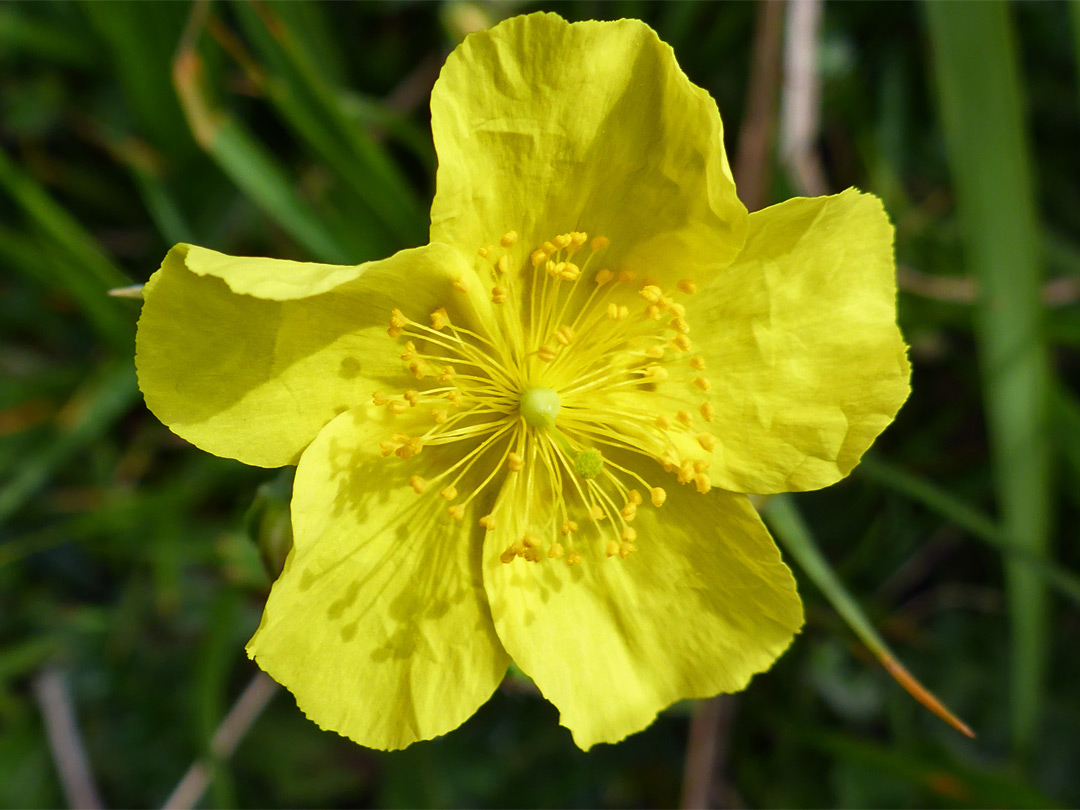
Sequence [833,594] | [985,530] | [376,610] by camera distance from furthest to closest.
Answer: [985,530], [833,594], [376,610]

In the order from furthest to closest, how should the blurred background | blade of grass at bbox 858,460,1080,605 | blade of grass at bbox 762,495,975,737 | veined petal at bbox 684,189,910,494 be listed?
the blurred background → blade of grass at bbox 858,460,1080,605 → blade of grass at bbox 762,495,975,737 → veined petal at bbox 684,189,910,494

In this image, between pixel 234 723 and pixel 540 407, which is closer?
pixel 540 407

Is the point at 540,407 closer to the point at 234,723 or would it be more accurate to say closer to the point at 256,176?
the point at 256,176

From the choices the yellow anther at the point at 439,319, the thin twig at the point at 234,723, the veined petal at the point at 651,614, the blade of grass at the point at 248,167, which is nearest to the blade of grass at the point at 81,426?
the blade of grass at the point at 248,167

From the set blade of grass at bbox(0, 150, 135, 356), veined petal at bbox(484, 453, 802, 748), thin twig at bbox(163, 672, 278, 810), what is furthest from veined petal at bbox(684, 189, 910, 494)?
blade of grass at bbox(0, 150, 135, 356)

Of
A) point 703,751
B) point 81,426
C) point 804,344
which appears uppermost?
point 804,344

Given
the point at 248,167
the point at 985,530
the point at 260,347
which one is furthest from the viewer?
the point at 248,167

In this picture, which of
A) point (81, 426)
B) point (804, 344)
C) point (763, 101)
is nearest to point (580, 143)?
point (804, 344)

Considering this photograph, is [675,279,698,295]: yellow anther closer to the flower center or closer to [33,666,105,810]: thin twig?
the flower center

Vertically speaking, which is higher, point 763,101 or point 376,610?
point 763,101

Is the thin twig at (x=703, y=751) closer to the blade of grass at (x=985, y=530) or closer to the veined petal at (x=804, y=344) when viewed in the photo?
the blade of grass at (x=985, y=530)
